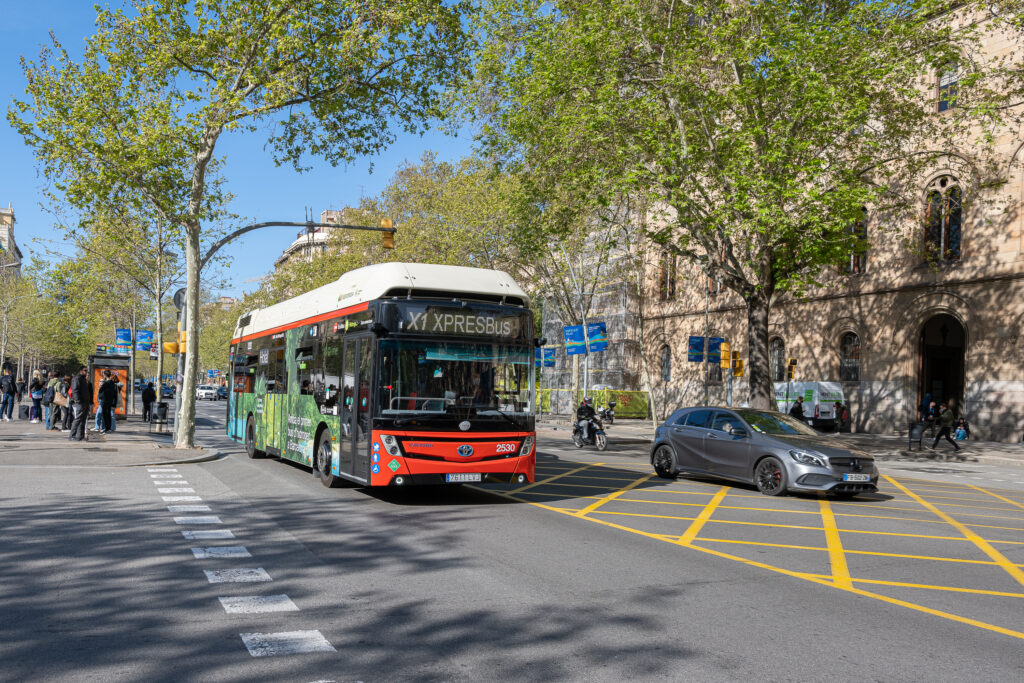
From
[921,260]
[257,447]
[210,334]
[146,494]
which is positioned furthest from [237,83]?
[210,334]

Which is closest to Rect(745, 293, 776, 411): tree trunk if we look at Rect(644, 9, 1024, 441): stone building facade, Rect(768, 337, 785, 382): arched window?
Rect(644, 9, 1024, 441): stone building facade

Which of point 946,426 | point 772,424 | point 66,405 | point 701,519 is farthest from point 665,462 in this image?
point 66,405

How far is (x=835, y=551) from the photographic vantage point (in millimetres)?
8734

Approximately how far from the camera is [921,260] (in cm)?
3216

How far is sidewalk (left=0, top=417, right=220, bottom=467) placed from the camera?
1536 centimetres

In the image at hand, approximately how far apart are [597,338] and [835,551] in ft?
74.0

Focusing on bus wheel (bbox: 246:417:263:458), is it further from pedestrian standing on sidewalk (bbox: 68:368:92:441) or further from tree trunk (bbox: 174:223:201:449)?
pedestrian standing on sidewalk (bbox: 68:368:92:441)

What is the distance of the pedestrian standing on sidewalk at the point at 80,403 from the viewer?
63.8 ft

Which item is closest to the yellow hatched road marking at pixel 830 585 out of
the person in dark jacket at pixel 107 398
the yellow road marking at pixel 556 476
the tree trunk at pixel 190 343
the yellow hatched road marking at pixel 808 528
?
the yellow hatched road marking at pixel 808 528

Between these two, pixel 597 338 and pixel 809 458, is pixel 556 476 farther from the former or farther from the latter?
pixel 597 338

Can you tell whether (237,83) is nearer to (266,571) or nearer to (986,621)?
(266,571)

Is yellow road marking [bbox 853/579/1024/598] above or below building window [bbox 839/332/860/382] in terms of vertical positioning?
below

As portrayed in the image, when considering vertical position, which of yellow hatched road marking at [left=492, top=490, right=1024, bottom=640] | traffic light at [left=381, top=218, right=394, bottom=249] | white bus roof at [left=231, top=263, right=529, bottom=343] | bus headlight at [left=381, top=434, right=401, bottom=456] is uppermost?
traffic light at [left=381, top=218, right=394, bottom=249]

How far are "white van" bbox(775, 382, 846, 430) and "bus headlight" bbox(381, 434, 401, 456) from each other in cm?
2553
